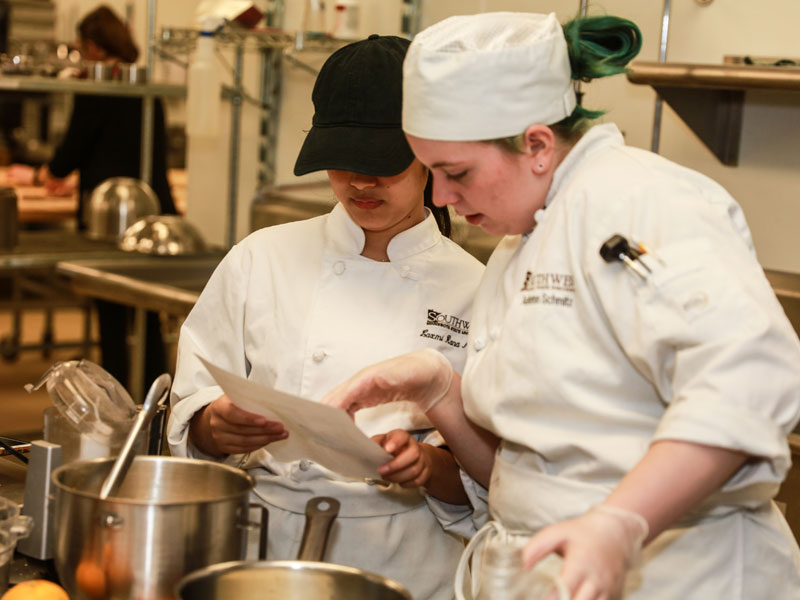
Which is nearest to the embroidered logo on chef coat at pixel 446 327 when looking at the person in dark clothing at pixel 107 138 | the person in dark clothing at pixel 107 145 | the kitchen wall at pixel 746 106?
the kitchen wall at pixel 746 106

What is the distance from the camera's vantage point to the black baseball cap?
138 centimetres

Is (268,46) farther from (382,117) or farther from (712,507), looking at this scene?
(712,507)

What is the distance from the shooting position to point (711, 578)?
3.85ft

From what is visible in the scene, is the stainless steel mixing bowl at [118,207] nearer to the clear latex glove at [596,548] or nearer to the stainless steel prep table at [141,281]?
the stainless steel prep table at [141,281]

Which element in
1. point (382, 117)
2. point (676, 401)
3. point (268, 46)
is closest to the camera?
point (676, 401)

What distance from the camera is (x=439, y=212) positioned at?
166 centimetres

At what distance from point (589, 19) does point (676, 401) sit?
481 millimetres

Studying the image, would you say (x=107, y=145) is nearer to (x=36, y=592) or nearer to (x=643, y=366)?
(x=36, y=592)

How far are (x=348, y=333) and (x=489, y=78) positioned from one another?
0.51 meters

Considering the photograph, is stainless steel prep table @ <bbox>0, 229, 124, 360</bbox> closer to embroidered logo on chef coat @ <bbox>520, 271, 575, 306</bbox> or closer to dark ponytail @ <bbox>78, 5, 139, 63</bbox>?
dark ponytail @ <bbox>78, 5, 139, 63</bbox>

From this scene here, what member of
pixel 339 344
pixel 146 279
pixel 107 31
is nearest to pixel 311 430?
pixel 339 344

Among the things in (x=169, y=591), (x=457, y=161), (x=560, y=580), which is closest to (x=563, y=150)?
(x=457, y=161)

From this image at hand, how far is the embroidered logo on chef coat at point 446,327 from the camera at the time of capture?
5.00 feet

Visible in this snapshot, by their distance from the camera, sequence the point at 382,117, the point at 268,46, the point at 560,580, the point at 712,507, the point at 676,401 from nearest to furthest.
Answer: the point at 560,580
the point at 676,401
the point at 712,507
the point at 382,117
the point at 268,46
